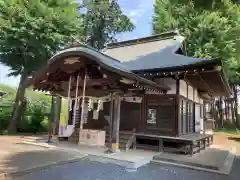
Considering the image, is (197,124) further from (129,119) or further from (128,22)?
(128,22)

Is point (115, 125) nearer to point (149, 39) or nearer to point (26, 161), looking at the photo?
point (26, 161)

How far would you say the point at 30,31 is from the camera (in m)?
12.8

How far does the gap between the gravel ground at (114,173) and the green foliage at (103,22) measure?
18.9 meters

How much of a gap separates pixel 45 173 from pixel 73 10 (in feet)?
40.0

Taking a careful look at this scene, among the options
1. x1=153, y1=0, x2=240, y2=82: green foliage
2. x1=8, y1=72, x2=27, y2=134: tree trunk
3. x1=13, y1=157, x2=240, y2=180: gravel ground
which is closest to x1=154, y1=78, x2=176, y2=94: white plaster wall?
x1=13, y1=157, x2=240, y2=180: gravel ground

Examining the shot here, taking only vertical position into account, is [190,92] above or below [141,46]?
below

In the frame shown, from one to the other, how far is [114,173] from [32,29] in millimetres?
10600

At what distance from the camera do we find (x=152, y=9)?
21984 mm

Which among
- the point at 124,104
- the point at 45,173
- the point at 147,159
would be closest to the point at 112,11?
the point at 124,104

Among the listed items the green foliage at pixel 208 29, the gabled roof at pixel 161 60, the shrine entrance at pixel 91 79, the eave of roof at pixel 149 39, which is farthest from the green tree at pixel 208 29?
the shrine entrance at pixel 91 79

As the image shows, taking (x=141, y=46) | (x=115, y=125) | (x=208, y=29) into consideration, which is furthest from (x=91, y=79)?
(x=208, y=29)

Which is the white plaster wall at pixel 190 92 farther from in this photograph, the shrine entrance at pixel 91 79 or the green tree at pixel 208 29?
the green tree at pixel 208 29

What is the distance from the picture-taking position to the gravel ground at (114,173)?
497cm

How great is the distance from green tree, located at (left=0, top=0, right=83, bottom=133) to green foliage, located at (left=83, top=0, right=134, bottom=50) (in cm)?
836
